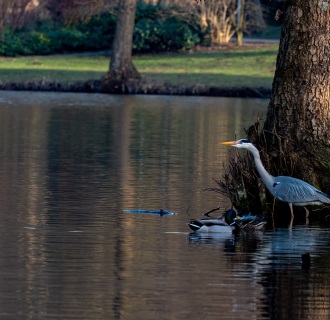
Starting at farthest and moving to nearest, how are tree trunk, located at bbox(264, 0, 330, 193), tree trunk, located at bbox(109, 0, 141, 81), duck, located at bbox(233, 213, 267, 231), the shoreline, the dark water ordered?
tree trunk, located at bbox(109, 0, 141, 81)
the shoreline
tree trunk, located at bbox(264, 0, 330, 193)
duck, located at bbox(233, 213, 267, 231)
the dark water

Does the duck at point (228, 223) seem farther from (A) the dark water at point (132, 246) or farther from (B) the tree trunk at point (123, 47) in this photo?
(B) the tree trunk at point (123, 47)

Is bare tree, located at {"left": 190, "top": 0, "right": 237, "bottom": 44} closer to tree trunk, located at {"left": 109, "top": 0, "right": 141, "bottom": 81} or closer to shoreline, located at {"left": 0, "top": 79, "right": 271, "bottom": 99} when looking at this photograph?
tree trunk, located at {"left": 109, "top": 0, "right": 141, "bottom": 81}

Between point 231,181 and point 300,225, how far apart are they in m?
1.42

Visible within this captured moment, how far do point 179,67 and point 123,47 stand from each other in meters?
4.66

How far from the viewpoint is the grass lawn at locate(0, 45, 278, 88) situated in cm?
4634

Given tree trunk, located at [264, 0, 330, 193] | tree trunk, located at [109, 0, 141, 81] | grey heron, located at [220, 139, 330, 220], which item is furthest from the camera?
tree trunk, located at [109, 0, 141, 81]

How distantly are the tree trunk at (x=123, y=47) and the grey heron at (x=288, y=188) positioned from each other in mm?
30485

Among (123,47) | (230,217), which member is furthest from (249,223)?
(123,47)

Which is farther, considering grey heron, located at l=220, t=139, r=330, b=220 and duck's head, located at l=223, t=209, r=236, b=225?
grey heron, located at l=220, t=139, r=330, b=220

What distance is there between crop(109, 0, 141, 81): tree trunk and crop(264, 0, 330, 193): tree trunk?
29.6m

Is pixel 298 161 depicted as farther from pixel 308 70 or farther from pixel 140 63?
pixel 140 63

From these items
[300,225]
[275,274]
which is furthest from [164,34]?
[275,274]

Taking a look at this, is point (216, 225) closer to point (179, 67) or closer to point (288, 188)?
point (288, 188)

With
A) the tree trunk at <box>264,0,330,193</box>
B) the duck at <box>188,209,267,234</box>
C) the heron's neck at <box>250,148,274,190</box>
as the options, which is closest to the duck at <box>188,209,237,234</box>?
the duck at <box>188,209,267,234</box>
